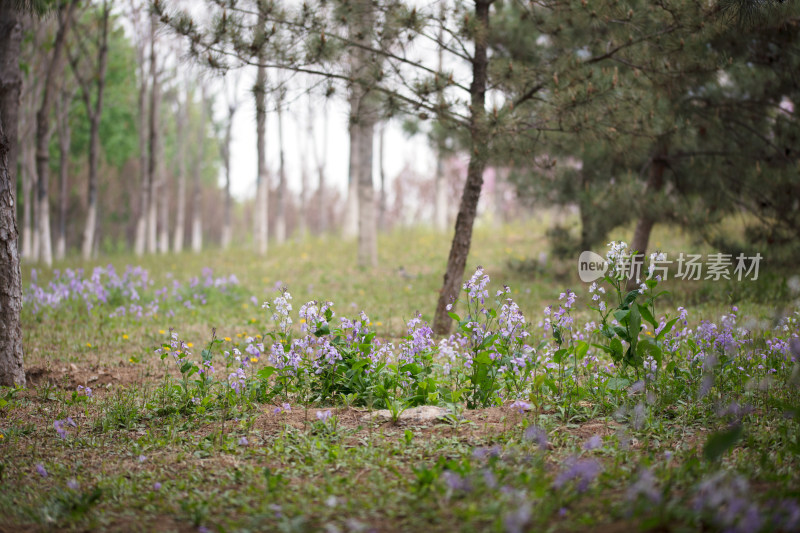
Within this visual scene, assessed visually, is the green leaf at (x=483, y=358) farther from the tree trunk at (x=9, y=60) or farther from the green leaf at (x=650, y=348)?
the tree trunk at (x=9, y=60)

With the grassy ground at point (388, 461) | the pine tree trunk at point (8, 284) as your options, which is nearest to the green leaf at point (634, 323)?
the grassy ground at point (388, 461)

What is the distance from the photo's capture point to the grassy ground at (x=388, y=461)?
8.56ft

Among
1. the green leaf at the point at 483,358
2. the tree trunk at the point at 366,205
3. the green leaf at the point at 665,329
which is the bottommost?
the green leaf at the point at 483,358

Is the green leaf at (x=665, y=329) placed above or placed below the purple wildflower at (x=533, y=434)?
above

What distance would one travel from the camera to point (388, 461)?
3.38 m

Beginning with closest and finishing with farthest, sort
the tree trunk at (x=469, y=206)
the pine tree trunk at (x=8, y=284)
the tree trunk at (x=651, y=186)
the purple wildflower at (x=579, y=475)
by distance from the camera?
the purple wildflower at (x=579, y=475) < the pine tree trunk at (x=8, y=284) < the tree trunk at (x=469, y=206) < the tree trunk at (x=651, y=186)

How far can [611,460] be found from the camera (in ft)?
10.8

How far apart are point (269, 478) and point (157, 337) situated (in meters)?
4.98

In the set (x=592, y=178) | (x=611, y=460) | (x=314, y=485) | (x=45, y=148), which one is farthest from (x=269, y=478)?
(x=45, y=148)

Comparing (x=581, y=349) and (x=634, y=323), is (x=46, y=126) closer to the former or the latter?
(x=581, y=349)

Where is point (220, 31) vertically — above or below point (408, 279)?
above

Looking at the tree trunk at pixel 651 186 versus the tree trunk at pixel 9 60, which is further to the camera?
the tree trunk at pixel 651 186

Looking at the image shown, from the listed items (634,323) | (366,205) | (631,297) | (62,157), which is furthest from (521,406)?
(62,157)

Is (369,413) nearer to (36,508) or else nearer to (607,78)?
(36,508)
